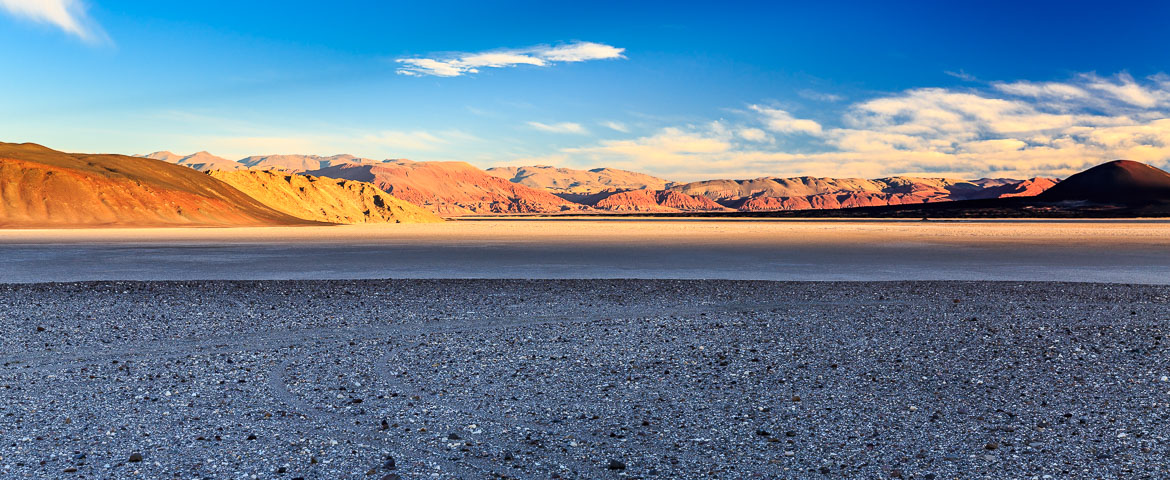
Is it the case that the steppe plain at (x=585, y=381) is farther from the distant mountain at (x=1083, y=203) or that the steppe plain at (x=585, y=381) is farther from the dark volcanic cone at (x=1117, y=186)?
the dark volcanic cone at (x=1117, y=186)

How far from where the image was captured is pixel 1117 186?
172375 millimetres

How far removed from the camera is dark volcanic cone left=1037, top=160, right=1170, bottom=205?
154500mm

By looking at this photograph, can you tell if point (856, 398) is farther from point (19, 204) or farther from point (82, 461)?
point (19, 204)

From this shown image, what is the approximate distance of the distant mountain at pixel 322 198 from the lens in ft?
332

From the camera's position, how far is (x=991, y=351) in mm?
9047

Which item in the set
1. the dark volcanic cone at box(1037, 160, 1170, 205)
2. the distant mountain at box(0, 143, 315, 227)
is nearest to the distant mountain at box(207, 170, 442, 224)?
the distant mountain at box(0, 143, 315, 227)

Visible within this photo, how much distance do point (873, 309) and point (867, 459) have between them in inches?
316

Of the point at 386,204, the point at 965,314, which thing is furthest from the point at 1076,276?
the point at 386,204

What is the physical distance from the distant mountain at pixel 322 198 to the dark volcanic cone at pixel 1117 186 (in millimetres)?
136466

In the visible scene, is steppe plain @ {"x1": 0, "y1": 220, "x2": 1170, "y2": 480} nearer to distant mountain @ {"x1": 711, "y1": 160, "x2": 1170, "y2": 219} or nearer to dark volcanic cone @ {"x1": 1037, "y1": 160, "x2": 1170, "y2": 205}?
distant mountain @ {"x1": 711, "y1": 160, "x2": 1170, "y2": 219}

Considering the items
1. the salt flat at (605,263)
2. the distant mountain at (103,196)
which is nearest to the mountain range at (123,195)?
the distant mountain at (103,196)

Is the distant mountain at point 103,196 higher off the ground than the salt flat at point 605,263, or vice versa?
the distant mountain at point 103,196

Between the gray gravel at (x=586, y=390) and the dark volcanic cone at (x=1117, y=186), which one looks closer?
the gray gravel at (x=586, y=390)

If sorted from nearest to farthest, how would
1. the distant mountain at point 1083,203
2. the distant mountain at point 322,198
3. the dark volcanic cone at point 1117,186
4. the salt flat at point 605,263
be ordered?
the salt flat at point 605,263 < the distant mountain at point 322,198 < the distant mountain at point 1083,203 < the dark volcanic cone at point 1117,186
